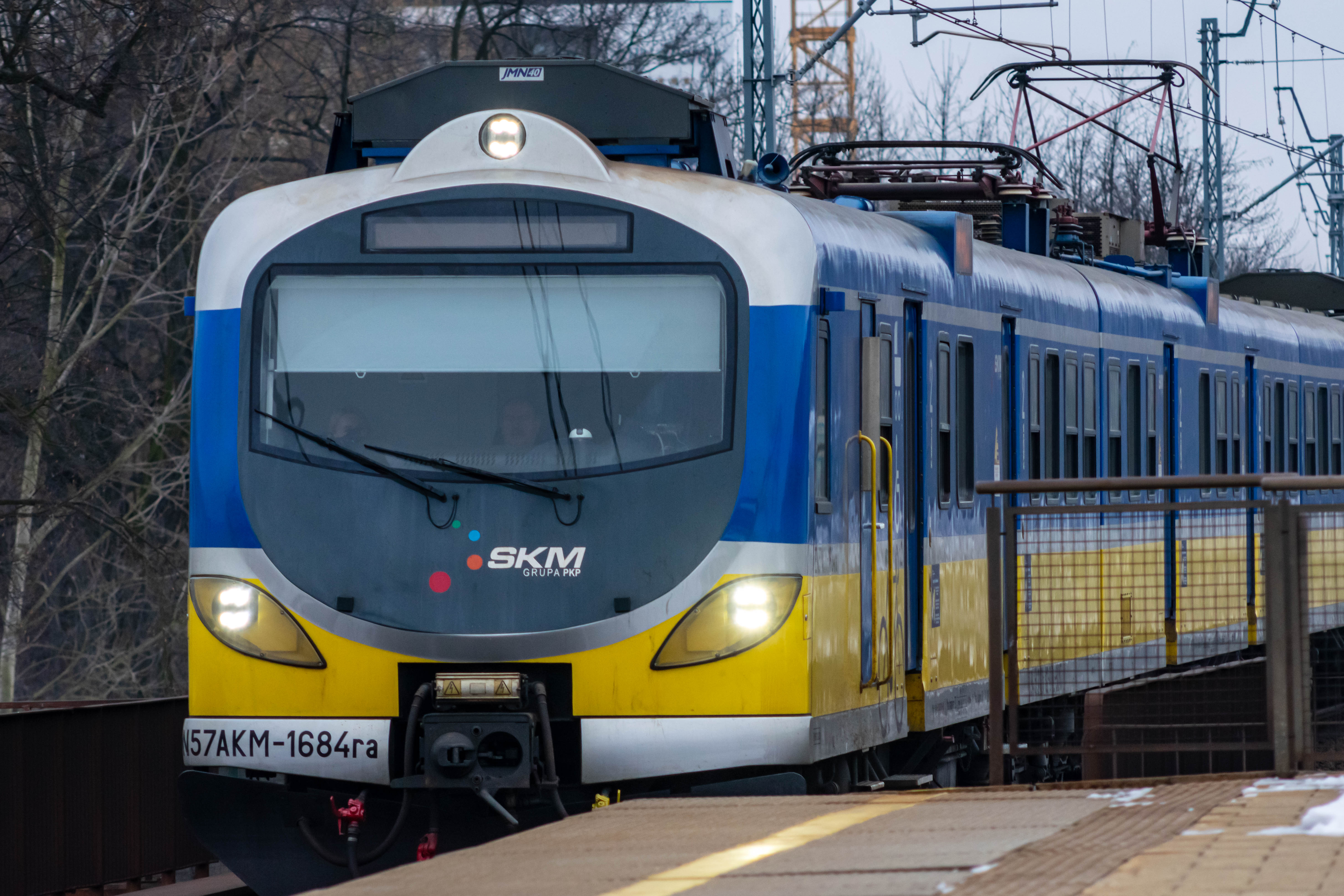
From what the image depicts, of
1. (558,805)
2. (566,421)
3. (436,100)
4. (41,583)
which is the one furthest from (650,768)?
(41,583)

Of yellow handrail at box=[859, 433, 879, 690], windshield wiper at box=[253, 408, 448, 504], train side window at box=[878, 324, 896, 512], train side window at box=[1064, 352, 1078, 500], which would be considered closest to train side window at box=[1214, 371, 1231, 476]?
train side window at box=[1064, 352, 1078, 500]

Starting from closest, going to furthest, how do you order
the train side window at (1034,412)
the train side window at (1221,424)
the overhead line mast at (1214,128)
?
the train side window at (1034,412) < the train side window at (1221,424) < the overhead line mast at (1214,128)

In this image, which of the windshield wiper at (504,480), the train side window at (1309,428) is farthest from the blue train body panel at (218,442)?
the train side window at (1309,428)

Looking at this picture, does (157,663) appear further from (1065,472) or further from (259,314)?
(259,314)

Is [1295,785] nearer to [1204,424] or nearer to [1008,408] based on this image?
[1008,408]

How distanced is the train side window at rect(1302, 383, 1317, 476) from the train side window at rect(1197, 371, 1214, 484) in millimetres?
3504

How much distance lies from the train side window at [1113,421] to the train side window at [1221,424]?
101 inches

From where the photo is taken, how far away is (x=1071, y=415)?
13.6m

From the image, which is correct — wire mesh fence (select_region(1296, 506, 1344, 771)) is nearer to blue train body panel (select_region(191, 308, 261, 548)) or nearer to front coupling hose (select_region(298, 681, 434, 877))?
front coupling hose (select_region(298, 681, 434, 877))

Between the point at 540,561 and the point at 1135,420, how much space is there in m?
6.85

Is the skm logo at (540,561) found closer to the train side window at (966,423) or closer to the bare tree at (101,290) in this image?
the train side window at (966,423)

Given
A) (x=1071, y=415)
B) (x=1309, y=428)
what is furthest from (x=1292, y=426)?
(x=1071, y=415)

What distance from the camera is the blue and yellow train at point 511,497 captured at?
356 inches

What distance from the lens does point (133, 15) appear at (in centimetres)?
1750
